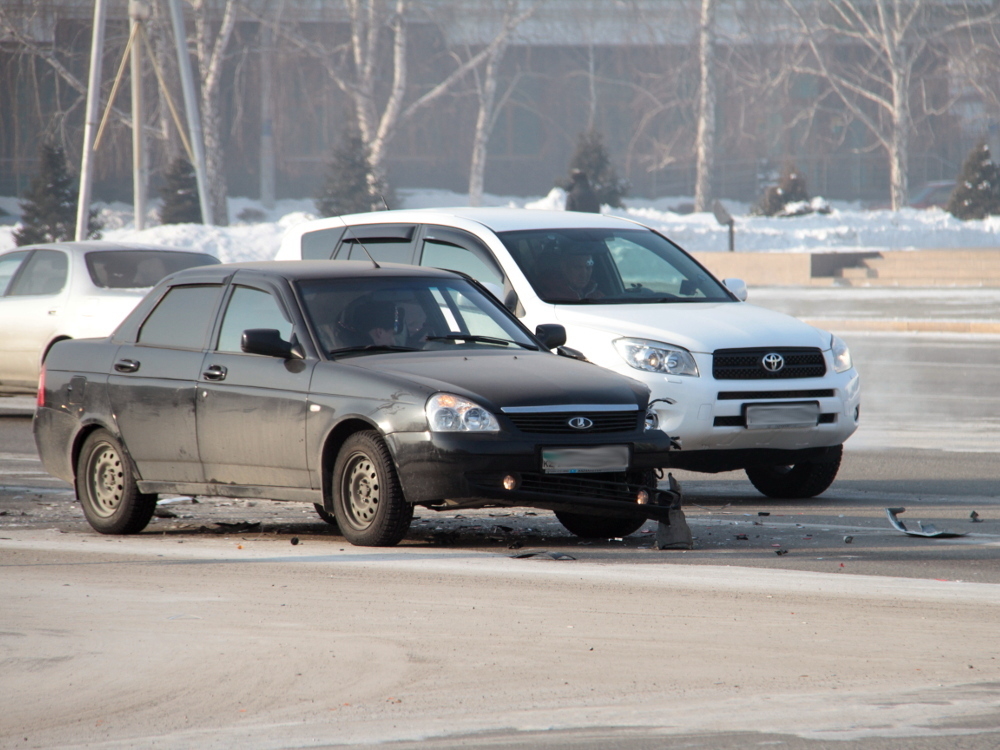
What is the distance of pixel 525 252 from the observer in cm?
1026

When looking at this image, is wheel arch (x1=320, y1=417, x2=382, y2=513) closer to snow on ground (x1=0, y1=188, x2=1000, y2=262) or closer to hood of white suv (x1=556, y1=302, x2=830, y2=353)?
hood of white suv (x1=556, y1=302, x2=830, y2=353)

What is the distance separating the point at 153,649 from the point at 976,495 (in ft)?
19.6

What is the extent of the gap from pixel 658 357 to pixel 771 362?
699 mm

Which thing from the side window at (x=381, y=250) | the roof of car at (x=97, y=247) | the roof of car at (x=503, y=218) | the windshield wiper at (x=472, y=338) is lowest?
the windshield wiper at (x=472, y=338)

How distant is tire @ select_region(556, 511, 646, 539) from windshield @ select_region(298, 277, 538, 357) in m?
1.01

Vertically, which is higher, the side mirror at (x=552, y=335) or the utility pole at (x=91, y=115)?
the utility pole at (x=91, y=115)

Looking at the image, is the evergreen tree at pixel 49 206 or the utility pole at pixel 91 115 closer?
the utility pole at pixel 91 115

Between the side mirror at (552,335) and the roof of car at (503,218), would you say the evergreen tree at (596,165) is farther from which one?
the side mirror at (552,335)

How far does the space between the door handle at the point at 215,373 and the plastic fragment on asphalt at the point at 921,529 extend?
3.73m

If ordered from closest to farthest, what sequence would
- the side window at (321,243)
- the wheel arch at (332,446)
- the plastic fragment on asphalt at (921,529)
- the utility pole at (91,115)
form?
the wheel arch at (332,446)
the plastic fragment on asphalt at (921,529)
the side window at (321,243)
the utility pole at (91,115)

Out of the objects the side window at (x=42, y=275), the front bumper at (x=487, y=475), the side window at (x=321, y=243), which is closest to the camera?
the front bumper at (x=487, y=475)

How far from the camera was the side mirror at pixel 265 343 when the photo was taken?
7695 millimetres

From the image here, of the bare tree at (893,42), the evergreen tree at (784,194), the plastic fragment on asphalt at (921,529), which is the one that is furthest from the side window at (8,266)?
the bare tree at (893,42)

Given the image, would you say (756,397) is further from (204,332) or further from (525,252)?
(204,332)
